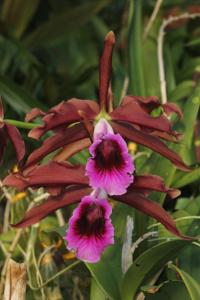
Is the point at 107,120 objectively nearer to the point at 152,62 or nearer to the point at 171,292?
the point at 171,292

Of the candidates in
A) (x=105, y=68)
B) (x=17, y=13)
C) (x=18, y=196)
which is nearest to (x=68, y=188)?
(x=105, y=68)

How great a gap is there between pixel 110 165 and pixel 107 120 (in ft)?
0.39

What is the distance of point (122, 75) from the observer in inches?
112

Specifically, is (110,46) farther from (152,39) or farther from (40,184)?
(152,39)

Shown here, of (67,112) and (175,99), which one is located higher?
(67,112)

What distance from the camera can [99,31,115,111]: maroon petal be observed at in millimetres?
1383

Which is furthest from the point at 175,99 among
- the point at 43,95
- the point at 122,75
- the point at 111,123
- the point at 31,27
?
the point at 31,27

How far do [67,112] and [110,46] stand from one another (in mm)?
153

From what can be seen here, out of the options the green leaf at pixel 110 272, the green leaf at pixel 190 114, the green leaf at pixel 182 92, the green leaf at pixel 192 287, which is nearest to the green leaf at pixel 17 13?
the green leaf at pixel 182 92

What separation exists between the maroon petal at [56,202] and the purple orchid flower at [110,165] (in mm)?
141

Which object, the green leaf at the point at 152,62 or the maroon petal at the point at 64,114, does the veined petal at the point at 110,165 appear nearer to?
the maroon petal at the point at 64,114

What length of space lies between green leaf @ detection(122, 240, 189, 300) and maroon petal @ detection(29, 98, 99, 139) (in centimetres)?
30

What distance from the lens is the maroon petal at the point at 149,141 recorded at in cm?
146

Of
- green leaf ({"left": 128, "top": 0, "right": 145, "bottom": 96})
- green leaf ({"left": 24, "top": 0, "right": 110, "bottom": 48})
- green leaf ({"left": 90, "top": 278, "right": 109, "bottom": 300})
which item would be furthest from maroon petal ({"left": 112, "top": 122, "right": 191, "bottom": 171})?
green leaf ({"left": 24, "top": 0, "right": 110, "bottom": 48})
